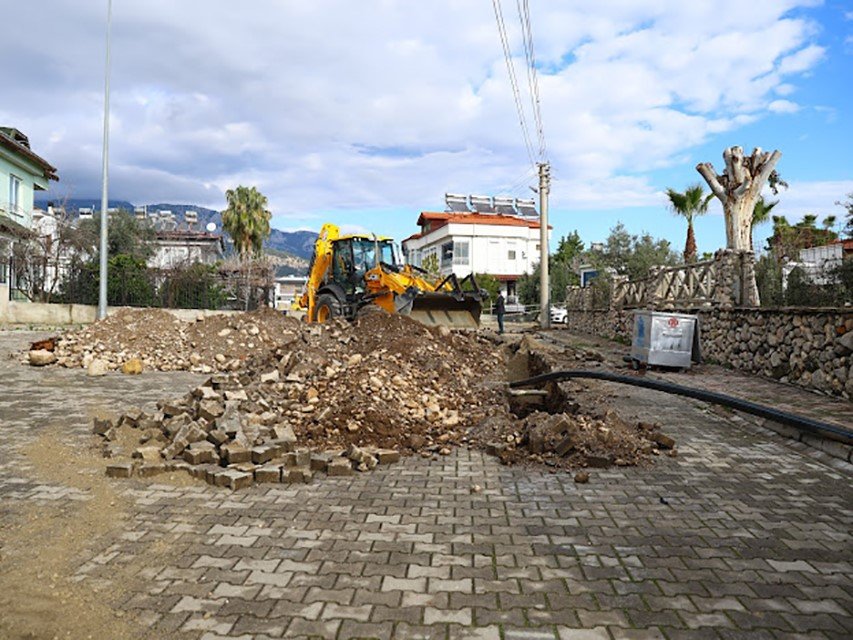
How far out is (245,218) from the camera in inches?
1953

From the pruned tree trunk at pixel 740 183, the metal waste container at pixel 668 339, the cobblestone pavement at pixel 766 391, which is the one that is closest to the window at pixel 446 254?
the pruned tree trunk at pixel 740 183

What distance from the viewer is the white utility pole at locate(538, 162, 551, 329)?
99.8ft

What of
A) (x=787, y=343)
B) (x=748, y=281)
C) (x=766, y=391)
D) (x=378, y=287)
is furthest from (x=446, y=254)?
(x=766, y=391)

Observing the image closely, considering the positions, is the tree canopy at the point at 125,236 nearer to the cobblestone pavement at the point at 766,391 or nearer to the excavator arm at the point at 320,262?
the excavator arm at the point at 320,262

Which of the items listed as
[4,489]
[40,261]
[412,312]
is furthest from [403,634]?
[40,261]

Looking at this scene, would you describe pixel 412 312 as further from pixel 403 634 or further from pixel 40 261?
pixel 40 261

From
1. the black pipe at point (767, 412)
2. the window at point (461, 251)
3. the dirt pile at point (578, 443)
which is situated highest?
the window at point (461, 251)

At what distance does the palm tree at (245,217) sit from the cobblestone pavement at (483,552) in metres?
46.0

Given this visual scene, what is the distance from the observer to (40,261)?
25.0 metres

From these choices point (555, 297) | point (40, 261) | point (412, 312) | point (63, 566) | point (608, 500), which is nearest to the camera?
point (63, 566)

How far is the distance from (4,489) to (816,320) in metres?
10.5

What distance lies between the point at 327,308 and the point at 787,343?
11.6m

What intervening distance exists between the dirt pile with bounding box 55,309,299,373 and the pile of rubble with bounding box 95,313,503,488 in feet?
14.6

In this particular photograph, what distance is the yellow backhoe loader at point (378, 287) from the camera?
15.7m
